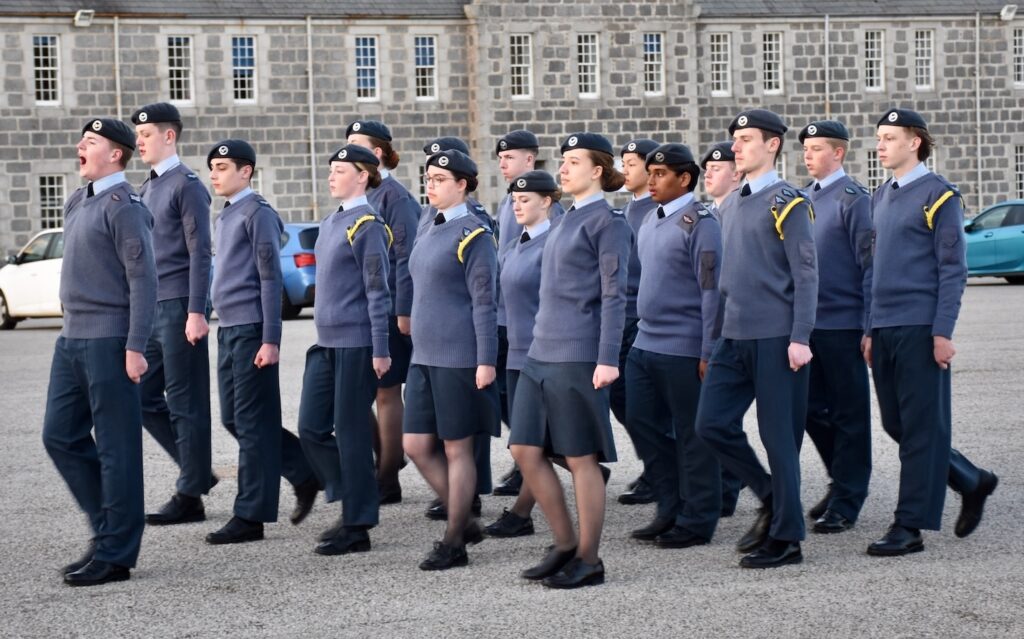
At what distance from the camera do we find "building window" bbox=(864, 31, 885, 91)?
49.3 m

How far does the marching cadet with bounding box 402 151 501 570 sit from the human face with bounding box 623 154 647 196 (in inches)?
72.1

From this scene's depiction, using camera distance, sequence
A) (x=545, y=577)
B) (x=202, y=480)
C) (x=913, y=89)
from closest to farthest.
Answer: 1. (x=545, y=577)
2. (x=202, y=480)
3. (x=913, y=89)

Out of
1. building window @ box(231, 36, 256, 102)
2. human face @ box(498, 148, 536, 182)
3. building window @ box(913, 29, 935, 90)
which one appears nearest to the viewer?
human face @ box(498, 148, 536, 182)

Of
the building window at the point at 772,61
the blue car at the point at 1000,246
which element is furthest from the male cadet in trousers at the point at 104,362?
the building window at the point at 772,61

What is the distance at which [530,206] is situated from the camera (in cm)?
787

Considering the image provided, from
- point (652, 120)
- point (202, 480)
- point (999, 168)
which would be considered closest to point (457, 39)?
point (652, 120)

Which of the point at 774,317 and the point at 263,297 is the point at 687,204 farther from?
the point at 263,297

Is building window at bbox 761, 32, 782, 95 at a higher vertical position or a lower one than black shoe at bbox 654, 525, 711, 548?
higher

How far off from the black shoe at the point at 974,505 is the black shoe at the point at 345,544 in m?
2.79

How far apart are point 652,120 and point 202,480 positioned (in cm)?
3861

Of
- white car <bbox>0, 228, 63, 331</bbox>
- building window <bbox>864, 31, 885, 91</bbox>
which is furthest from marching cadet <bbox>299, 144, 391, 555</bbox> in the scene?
building window <bbox>864, 31, 885, 91</bbox>

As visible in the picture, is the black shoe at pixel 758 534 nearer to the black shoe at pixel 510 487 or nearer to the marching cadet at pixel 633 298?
the marching cadet at pixel 633 298

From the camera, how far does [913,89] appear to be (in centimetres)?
4956

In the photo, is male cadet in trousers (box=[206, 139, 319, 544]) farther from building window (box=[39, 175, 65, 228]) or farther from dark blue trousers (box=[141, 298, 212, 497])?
building window (box=[39, 175, 65, 228])
